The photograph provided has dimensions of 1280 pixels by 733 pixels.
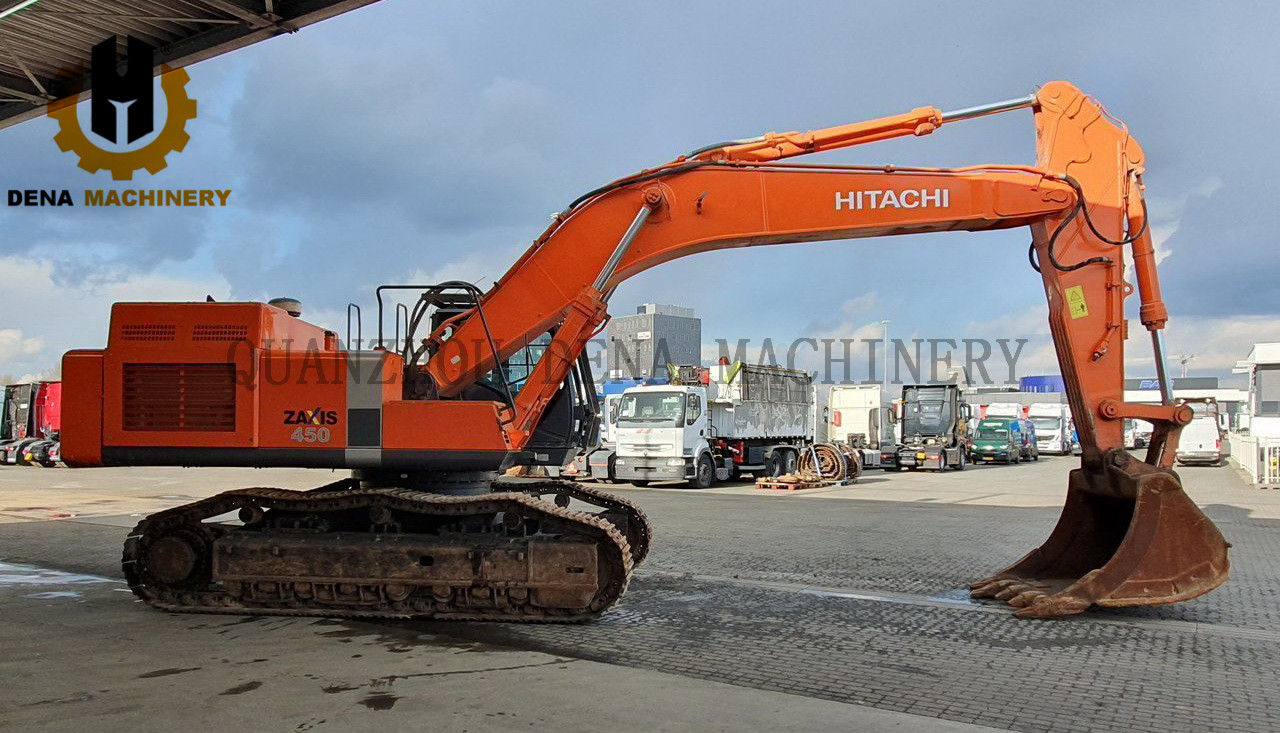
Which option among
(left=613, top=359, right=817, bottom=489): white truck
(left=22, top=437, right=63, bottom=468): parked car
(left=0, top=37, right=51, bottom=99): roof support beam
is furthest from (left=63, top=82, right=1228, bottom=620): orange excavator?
(left=22, top=437, right=63, bottom=468): parked car

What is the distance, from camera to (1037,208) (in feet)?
26.2

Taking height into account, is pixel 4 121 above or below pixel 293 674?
above

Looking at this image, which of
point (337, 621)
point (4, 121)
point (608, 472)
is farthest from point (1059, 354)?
point (608, 472)

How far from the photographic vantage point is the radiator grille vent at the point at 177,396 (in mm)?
7352

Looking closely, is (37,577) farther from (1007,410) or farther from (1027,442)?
(1007,410)

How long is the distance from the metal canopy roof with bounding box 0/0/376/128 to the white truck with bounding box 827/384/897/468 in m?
27.6

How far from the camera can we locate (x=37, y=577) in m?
9.36

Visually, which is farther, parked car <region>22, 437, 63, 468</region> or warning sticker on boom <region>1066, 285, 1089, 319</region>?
parked car <region>22, 437, 63, 468</region>

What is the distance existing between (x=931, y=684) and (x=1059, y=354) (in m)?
3.73

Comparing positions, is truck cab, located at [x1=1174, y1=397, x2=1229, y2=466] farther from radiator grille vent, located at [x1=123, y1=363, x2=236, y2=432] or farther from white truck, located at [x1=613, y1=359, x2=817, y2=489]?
radiator grille vent, located at [x1=123, y1=363, x2=236, y2=432]

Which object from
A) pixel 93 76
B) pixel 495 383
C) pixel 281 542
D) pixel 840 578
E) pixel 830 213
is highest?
pixel 93 76

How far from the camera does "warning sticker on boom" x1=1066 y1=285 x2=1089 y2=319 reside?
795 cm

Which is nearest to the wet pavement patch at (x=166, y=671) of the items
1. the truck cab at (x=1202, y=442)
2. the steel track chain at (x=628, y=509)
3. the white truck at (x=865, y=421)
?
the steel track chain at (x=628, y=509)

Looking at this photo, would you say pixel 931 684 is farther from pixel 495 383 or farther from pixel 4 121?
pixel 4 121
